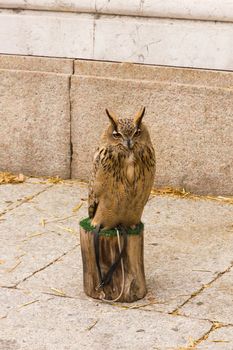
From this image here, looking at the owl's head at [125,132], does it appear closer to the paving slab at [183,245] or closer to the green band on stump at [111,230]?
the green band on stump at [111,230]

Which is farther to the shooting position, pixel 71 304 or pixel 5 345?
pixel 71 304

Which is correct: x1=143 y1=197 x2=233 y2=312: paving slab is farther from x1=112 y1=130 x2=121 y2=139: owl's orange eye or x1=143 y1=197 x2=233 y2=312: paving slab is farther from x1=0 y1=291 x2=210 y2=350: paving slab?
x1=112 y1=130 x2=121 y2=139: owl's orange eye

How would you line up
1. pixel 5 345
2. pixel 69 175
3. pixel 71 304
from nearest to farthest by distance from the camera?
pixel 5 345
pixel 71 304
pixel 69 175

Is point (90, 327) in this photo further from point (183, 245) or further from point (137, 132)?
point (183, 245)

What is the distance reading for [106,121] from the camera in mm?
9195

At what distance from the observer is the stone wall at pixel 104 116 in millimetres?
8812

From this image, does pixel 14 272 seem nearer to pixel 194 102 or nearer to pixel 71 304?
pixel 71 304

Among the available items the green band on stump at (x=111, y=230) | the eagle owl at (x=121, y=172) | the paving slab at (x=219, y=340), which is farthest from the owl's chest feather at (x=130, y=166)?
the paving slab at (x=219, y=340)

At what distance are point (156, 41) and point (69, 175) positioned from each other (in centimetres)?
155

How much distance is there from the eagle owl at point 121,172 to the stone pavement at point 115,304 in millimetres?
612

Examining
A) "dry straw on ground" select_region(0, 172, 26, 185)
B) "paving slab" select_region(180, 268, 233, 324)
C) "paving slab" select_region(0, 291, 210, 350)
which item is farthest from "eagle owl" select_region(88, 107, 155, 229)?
"dry straw on ground" select_region(0, 172, 26, 185)

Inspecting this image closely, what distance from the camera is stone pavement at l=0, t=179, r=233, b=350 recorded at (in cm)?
632

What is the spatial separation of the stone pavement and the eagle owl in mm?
612

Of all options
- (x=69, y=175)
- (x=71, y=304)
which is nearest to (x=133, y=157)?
(x=71, y=304)
